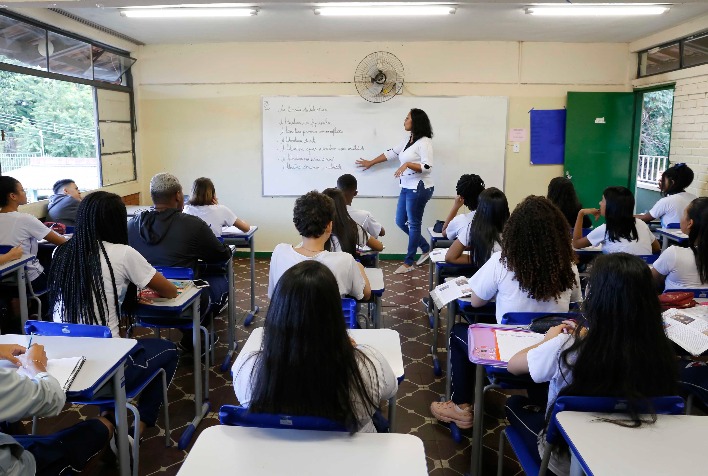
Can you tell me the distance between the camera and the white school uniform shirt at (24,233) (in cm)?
371

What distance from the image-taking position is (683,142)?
5.50 m

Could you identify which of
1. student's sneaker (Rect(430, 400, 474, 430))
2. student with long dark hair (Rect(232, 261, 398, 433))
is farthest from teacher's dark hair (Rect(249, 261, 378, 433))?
student's sneaker (Rect(430, 400, 474, 430))

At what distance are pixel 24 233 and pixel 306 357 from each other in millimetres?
3225

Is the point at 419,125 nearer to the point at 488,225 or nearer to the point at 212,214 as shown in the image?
the point at 212,214

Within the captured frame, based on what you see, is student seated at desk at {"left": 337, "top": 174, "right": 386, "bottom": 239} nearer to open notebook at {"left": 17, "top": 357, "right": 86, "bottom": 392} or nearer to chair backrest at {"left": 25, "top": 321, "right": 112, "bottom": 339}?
chair backrest at {"left": 25, "top": 321, "right": 112, "bottom": 339}

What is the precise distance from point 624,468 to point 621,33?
5.69 metres

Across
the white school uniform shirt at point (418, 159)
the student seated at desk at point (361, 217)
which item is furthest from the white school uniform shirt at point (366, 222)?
the white school uniform shirt at point (418, 159)

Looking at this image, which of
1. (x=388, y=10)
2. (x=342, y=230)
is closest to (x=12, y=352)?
(x=342, y=230)

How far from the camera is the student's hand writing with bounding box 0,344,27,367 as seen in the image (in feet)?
5.71

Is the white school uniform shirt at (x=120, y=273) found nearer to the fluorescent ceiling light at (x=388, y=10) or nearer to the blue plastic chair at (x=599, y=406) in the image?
the blue plastic chair at (x=599, y=406)

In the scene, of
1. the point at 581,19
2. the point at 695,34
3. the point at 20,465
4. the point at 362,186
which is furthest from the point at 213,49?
the point at 20,465

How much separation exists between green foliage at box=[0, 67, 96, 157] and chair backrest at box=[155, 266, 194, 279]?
255cm

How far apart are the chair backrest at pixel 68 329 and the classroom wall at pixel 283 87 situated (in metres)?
4.72

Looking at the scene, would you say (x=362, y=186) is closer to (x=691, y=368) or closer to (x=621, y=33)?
(x=621, y=33)
